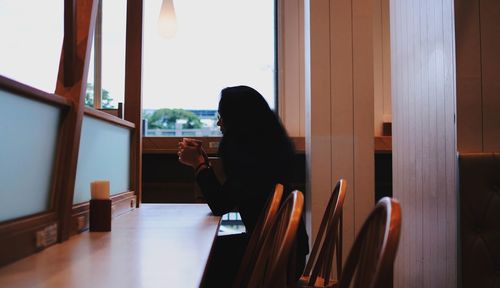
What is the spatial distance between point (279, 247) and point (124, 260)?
0.40m

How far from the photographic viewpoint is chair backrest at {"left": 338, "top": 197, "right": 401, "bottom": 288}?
60 cm

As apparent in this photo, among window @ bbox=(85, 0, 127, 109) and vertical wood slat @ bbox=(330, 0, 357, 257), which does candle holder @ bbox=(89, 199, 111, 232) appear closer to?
vertical wood slat @ bbox=(330, 0, 357, 257)

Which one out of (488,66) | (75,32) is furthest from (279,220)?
(488,66)

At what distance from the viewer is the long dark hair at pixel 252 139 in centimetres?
195

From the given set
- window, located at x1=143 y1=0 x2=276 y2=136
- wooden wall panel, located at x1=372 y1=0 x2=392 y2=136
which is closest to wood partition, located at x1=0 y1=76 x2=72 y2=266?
window, located at x1=143 y1=0 x2=276 y2=136

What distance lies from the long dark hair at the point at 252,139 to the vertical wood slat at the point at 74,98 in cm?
76

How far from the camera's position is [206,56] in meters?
4.34

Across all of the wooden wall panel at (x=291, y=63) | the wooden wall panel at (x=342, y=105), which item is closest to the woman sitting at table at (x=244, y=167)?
the wooden wall panel at (x=342, y=105)

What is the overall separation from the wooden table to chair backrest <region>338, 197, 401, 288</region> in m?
0.33

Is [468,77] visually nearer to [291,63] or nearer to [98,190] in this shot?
[98,190]

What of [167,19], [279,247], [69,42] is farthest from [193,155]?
[167,19]

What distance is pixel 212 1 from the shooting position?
438 cm

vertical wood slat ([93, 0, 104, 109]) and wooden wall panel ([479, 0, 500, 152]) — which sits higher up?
vertical wood slat ([93, 0, 104, 109])

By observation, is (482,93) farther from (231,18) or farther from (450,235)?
(231,18)
